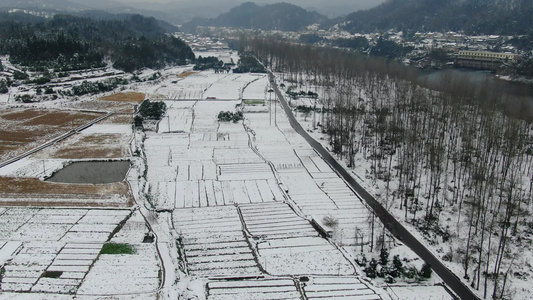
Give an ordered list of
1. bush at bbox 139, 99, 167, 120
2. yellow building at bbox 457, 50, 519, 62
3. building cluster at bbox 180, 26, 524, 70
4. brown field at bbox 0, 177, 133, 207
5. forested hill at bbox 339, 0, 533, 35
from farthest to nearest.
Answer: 1. forested hill at bbox 339, 0, 533, 35
2. building cluster at bbox 180, 26, 524, 70
3. yellow building at bbox 457, 50, 519, 62
4. bush at bbox 139, 99, 167, 120
5. brown field at bbox 0, 177, 133, 207

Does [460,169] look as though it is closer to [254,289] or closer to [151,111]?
[254,289]

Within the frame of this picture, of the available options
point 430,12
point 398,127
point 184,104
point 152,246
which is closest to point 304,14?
point 430,12

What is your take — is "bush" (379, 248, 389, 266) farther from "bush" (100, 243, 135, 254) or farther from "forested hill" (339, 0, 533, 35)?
"forested hill" (339, 0, 533, 35)

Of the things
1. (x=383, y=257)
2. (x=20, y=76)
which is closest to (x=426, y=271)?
(x=383, y=257)

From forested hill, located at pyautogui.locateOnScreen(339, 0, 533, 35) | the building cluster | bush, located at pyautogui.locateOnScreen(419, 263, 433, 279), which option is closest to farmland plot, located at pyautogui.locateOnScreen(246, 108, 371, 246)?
bush, located at pyautogui.locateOnScreen(419, 263, 433, 279)

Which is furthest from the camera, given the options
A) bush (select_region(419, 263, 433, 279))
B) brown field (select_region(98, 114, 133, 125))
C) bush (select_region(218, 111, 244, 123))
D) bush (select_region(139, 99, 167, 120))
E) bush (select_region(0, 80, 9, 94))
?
bush (select_region(0, 80, 9, 94))

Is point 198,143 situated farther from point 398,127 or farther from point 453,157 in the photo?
point 453,157
